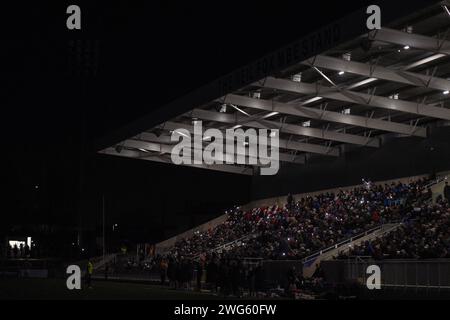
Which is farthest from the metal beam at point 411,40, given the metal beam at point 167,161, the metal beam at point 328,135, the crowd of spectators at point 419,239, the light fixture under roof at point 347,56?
the metal beam at point 167,161

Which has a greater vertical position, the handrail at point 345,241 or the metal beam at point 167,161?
the metal beam at point 167,161

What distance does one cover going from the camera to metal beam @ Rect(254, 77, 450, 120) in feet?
113

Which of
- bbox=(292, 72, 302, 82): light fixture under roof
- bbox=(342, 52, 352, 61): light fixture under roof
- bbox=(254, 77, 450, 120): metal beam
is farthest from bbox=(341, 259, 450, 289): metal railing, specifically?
bbox=(292, 72, 302, 82): light fixture under roof

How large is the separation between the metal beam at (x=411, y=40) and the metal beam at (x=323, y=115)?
11492 mm

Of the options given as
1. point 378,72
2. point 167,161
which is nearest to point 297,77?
point 378,72

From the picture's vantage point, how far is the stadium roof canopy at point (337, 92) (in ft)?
91.6

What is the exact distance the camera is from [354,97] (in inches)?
1409

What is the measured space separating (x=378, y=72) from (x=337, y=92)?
3786 millimetres

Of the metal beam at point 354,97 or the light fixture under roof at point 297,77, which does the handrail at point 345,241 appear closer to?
the metal beam at point 354,97

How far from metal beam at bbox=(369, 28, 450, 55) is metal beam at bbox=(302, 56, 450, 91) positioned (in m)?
3.62

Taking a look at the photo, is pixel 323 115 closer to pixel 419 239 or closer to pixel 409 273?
pixel 419 239

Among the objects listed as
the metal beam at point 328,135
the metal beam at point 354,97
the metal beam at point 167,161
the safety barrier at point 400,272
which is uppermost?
the metal beam at point 354,97

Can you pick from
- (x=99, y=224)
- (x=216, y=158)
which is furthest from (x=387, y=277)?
(x=99, y=224)

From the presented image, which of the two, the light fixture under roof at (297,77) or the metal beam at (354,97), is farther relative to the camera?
the light fixture under roof at (297,77)
